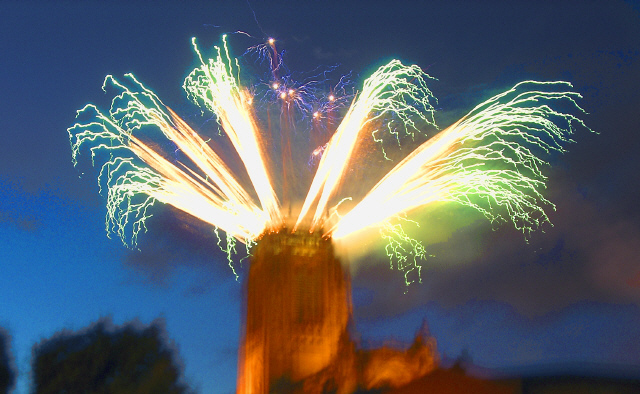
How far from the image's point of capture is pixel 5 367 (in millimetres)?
39000

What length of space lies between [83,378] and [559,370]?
2395 centimetres

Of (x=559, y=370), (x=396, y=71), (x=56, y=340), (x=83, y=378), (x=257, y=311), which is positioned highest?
(x=396, y=71)

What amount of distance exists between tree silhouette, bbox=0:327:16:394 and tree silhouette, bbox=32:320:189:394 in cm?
126

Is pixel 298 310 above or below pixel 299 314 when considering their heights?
above

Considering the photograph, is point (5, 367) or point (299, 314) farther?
point (299, 314)

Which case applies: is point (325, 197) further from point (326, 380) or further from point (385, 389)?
point (326, 380)

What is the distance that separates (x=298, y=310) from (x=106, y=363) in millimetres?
14231

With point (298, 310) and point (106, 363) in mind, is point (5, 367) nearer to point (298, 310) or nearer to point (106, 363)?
point (106, 363)

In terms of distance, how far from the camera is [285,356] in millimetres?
49000

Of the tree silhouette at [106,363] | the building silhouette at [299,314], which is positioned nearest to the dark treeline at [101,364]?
the tree silhouette at [106,363]

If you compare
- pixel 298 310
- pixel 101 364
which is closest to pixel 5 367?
pixel 101 364

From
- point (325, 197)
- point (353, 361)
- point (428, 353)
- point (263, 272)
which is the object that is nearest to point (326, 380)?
point (353, 361)

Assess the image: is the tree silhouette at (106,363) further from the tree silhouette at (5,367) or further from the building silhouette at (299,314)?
the building silhouette at (299,314)

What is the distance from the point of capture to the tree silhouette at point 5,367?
1529 inches
